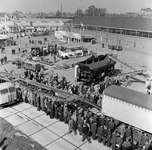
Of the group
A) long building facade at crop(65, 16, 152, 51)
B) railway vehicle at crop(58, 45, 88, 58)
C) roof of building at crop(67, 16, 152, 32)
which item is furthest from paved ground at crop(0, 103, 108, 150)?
roof of building at crop(67, 16, 152, 32)

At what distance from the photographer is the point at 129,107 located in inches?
378

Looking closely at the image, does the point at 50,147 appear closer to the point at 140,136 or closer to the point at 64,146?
the point at 64,146

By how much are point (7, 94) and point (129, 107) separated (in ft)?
25.7

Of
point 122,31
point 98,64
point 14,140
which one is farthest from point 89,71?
point 122,31

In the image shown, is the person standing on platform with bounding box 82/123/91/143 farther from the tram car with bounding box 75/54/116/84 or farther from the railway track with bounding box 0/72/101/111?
the tram car with bounding box 75/54/116/84

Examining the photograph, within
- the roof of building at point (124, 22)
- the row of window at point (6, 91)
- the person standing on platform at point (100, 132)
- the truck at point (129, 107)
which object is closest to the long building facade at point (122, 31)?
the roof of building at point (124, 22)

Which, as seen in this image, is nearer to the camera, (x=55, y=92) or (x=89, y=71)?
(x=55, y=92)

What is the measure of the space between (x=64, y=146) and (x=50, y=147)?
0.65m

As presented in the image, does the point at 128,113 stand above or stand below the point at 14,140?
above

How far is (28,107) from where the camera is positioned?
42.8ft

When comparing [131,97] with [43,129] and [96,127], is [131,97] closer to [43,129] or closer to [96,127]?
[96,127]

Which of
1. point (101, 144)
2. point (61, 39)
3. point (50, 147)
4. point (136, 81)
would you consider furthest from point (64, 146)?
point (61, 39)

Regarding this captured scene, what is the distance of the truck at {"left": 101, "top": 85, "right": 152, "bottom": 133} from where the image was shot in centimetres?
912

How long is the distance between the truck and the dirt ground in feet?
13.1
